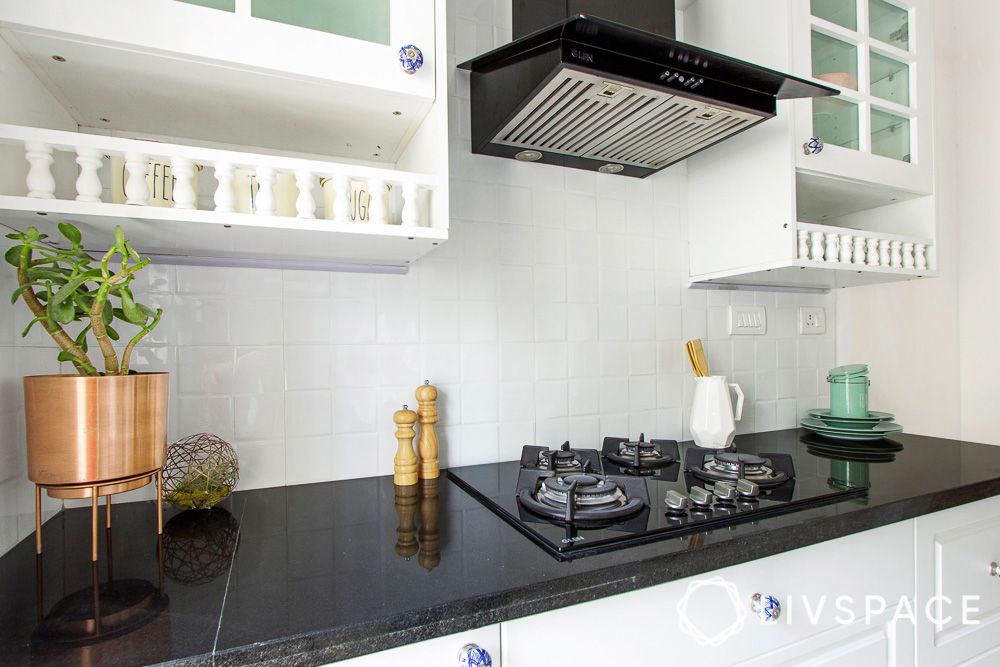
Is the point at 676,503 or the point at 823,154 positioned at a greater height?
the point at 823,154

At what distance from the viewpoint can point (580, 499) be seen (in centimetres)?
94

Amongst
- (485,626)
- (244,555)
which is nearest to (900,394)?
(485,626)

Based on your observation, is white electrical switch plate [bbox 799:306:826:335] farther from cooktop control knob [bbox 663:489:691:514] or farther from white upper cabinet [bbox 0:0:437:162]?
white upper cabinet [bbox 0:0:437:162]

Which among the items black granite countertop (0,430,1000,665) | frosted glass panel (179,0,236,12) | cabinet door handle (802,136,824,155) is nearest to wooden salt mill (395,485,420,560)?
black granite countertop (0,430,1000,665)

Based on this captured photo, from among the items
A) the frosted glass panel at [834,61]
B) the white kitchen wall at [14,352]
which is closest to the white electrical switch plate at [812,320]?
the frosted glass panel at [834,61]

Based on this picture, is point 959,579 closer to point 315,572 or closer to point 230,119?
point 315,572

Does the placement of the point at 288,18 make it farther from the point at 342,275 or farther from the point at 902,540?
the point at 902,540

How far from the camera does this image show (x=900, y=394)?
77.1 inches

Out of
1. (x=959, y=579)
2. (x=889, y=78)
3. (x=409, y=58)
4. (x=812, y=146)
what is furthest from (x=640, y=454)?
(x=889, y=78)

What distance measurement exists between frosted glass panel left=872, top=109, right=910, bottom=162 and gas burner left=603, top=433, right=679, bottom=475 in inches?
43.3

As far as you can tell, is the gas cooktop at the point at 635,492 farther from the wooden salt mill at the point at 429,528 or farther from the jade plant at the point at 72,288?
the jade plant at the point at 72,288

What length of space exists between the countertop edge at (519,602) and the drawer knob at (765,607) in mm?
75

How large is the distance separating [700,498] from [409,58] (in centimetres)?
96

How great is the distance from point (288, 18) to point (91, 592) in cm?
92
